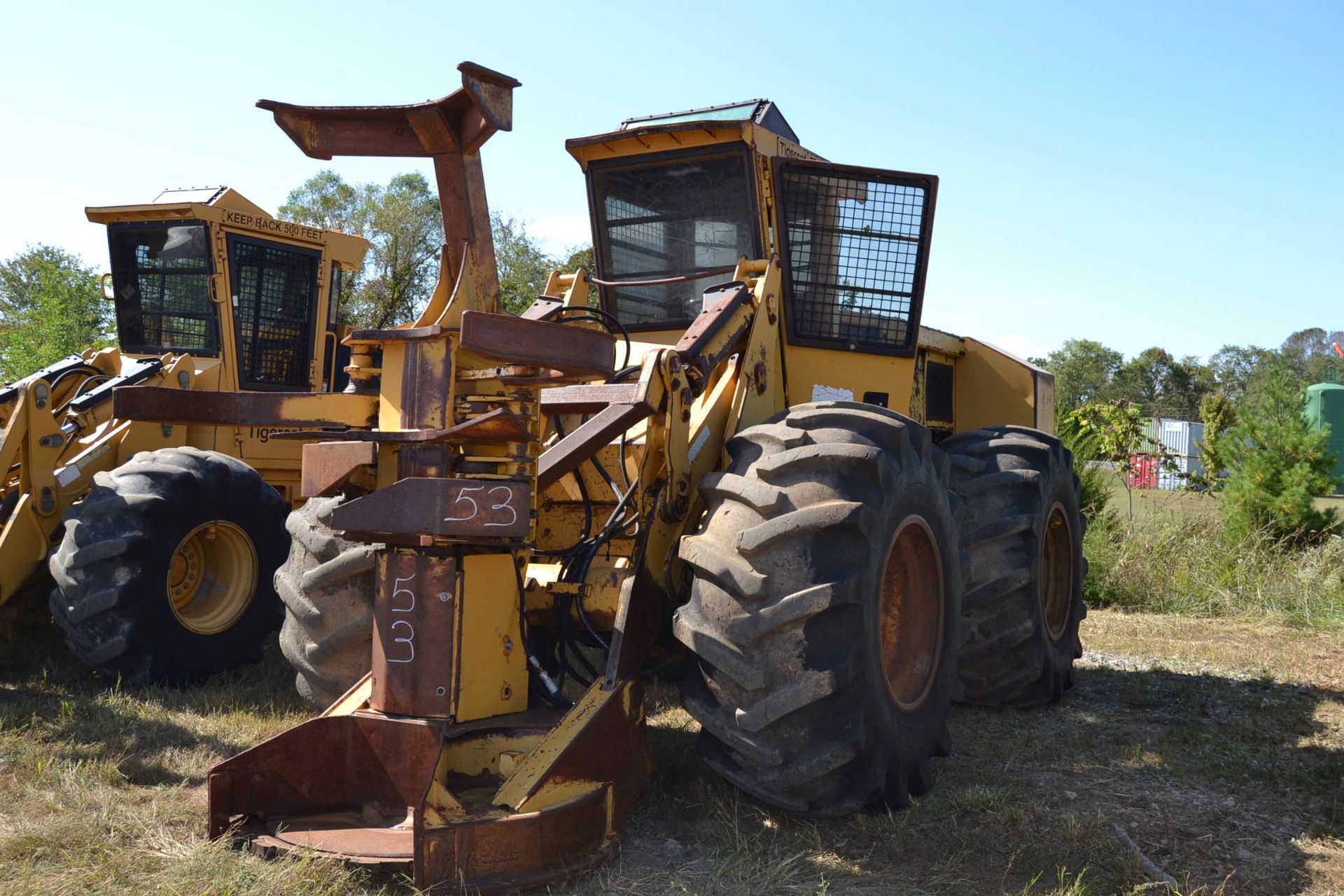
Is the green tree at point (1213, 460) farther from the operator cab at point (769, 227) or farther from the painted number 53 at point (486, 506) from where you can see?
the painted number 53 at point (486, 506)

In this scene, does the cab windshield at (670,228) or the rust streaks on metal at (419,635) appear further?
the cab windshield at (670,228)

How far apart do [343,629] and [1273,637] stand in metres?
7.64

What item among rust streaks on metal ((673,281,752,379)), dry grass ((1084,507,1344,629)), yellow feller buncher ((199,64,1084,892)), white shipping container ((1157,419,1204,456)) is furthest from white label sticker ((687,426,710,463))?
white shipping container ((1157,419,1204,456))

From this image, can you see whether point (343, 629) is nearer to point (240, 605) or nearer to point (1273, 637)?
point (240, 605)

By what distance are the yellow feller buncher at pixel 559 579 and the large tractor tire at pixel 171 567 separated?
7.01 feet

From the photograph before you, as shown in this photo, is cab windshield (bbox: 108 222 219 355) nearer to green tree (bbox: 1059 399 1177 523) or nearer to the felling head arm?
the felling head arm

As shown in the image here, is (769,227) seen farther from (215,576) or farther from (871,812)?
(215,576)

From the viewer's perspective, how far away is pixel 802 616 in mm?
3604

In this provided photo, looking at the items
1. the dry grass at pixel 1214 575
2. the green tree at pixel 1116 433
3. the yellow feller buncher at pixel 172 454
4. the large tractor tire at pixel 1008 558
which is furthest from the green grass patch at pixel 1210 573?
the yellow feller buncher at pixel 172 454

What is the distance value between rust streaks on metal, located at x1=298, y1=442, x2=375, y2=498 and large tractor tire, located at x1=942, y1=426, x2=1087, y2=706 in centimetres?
308

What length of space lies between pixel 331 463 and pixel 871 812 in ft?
7.22

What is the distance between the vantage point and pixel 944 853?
12.7 ft

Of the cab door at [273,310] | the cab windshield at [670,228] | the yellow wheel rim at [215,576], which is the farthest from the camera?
the cab door at [273,310]

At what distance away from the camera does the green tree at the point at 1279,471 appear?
483 inches
